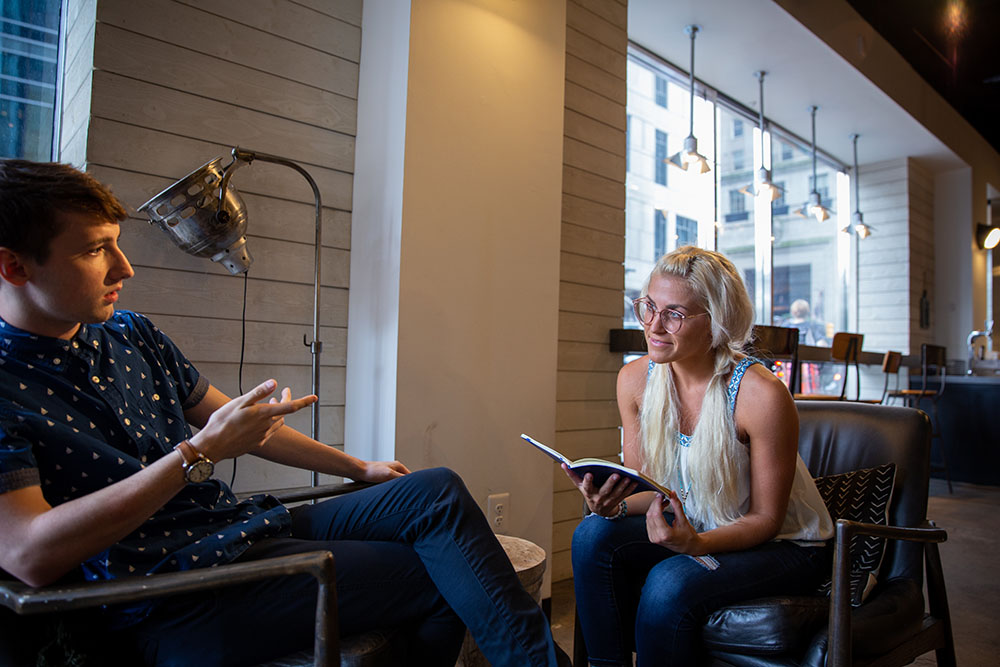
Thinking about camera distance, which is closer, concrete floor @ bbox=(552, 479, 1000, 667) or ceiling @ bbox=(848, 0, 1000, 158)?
concrete floor @ bbox=(552, 479, 1000, 667)

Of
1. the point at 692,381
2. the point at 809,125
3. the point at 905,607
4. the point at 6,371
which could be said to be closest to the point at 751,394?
the point at 692,381

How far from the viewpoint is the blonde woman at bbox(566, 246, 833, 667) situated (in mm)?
1383

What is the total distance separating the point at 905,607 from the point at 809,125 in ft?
18.5

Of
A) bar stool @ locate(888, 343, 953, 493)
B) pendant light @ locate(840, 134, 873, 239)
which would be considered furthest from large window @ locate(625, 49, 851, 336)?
bar stool @ locate(888, 343, 953, 493)

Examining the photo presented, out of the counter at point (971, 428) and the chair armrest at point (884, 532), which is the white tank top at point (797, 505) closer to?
the chair armrest at point (884, 532)

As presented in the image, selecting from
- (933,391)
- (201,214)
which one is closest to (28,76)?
(201,214)

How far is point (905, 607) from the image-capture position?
1465 mm

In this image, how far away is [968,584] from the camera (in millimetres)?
3105

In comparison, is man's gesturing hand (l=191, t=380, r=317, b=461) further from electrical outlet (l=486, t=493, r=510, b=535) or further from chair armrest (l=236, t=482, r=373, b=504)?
electrical outlet (l=486, t=493, r=510, b=535)

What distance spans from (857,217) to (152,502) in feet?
23.2

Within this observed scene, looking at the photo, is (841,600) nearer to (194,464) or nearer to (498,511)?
(194,464)

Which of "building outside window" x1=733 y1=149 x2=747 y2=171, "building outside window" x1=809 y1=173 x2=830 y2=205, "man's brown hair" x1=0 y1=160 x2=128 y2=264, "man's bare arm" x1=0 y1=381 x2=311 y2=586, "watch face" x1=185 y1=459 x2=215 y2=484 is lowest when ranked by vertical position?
"man's bare arm" x1=0 y1=381 x2=311 y2=586

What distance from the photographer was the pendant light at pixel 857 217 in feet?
21.8

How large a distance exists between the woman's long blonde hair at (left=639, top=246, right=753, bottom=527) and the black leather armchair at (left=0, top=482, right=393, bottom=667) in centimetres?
85
